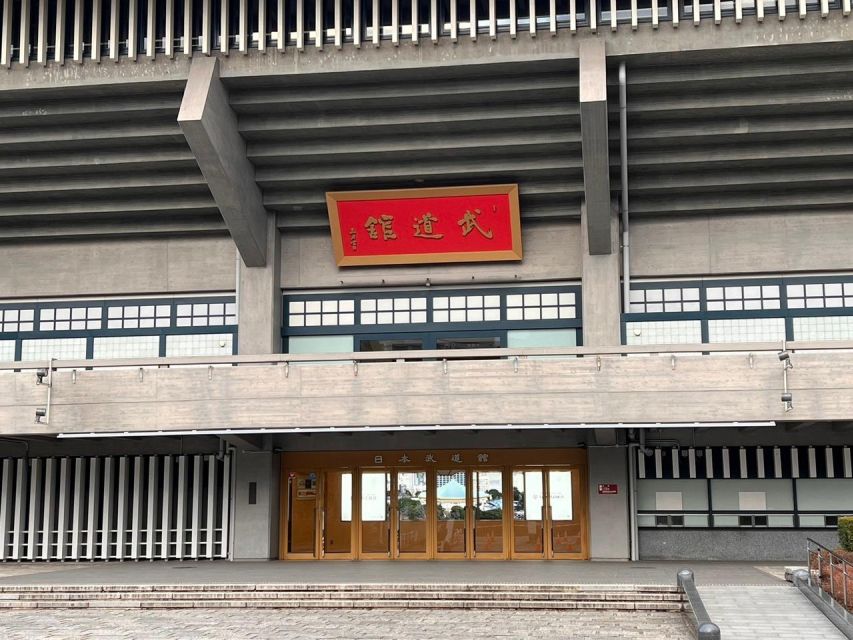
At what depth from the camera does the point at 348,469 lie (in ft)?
80.0

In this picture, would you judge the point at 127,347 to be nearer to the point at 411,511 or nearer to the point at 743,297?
the point at 411,511

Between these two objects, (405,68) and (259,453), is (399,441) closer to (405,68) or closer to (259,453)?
(259,453)

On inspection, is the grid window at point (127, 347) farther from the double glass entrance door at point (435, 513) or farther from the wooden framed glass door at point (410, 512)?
the wooden framed glass door at point (410, 512)

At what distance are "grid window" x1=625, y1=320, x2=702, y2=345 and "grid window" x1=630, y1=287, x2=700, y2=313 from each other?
0.95 ft

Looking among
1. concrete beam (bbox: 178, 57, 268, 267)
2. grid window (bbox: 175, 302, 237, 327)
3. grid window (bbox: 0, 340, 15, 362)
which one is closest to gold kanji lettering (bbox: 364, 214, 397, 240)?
concrete beam (bbox: 178, 57, 268, 267)

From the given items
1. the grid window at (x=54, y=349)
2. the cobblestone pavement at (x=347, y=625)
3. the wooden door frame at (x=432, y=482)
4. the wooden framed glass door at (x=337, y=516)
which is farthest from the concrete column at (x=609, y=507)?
the grid window at (x=54, y=349)

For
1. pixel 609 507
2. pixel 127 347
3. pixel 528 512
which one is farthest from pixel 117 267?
pixel 609 507

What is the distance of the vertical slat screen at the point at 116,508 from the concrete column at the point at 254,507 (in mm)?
344

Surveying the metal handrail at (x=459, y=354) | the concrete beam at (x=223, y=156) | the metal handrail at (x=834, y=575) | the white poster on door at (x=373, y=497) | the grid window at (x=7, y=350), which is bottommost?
the metal handrail at (x=834, y=575)

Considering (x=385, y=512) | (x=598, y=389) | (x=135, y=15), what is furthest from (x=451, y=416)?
(x=135, y=15)

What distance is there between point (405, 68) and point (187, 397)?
7827 mm

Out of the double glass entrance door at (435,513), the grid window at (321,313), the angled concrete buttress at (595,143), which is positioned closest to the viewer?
the angled concrete buttress at (595,143)

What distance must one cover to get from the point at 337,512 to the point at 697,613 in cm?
1155

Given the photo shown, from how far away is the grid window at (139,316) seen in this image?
25078 mm
